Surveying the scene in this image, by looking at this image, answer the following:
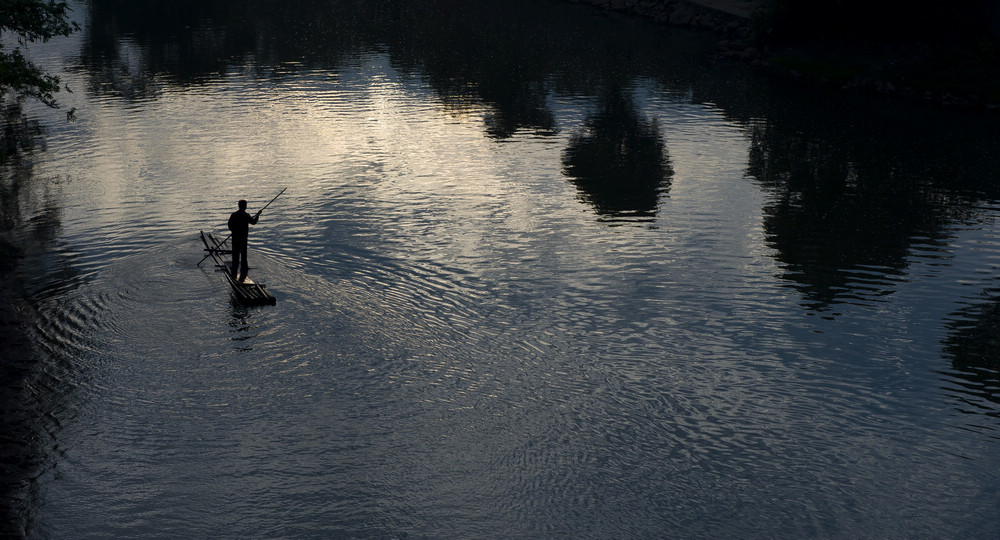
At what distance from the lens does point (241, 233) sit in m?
29.3

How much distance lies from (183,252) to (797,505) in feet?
73.4

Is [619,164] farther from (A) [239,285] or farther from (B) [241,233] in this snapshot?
(A) [239,285]

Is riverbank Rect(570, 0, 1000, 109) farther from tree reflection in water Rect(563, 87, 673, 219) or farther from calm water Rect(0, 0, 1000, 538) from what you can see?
tree reflection in water Rect(563, 87, 673, 219)

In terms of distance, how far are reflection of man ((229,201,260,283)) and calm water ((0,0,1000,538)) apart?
1006 millimetres

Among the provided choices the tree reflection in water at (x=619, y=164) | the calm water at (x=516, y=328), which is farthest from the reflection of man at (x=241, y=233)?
the tree reflection in water at (x=619, y=164)

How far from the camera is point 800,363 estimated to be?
25547 millimetres

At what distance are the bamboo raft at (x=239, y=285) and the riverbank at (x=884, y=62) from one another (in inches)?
1946

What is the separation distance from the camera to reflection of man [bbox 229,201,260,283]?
1142 inches

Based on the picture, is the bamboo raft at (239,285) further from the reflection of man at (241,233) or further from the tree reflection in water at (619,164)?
the tree reflection in water at (619,164)

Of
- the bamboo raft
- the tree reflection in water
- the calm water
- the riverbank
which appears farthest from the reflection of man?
the riverbank

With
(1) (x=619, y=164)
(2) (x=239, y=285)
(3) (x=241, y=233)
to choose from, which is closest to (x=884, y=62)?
(1) (x=619, y=164)

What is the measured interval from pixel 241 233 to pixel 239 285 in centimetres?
191

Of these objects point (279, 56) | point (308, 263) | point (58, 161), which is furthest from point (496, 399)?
point (279, 56)

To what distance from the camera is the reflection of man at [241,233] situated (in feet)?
95.1
